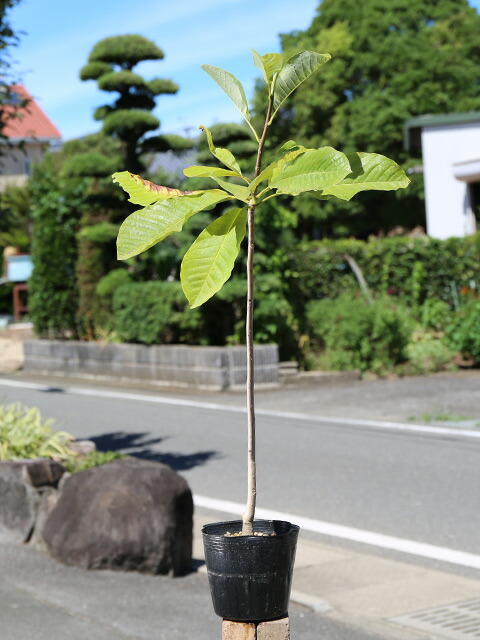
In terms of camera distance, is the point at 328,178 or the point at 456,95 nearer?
the point at 328,178

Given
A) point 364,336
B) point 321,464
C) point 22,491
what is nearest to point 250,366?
point 22,491

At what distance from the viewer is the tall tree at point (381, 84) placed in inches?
1403

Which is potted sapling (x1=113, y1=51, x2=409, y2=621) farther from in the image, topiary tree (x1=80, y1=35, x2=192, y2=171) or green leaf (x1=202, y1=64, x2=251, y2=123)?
topiary tree (x1=80, y1=35, x2=192, y2=171)

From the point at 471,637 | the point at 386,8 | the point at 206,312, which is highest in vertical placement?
the point at 386,8

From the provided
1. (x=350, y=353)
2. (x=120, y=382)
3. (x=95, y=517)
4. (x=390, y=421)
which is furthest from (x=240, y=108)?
(x=120, y=382)

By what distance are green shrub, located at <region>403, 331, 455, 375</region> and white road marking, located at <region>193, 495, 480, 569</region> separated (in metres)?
8.57

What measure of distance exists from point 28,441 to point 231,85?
5.36 metres

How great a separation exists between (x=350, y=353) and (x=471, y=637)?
38.5 ft

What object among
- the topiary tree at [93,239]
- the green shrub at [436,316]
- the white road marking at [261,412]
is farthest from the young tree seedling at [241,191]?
the topiary tree at [93,239]

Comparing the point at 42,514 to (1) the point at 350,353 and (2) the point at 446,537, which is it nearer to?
(2) the point at 446,537

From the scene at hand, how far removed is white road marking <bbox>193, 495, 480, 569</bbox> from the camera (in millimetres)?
6566

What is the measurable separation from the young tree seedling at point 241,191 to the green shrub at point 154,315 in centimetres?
1389

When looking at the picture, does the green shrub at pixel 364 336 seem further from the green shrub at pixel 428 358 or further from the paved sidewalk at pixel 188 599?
the paved sidewalk at pixel 188 599

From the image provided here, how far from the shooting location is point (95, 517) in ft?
20.5
